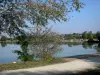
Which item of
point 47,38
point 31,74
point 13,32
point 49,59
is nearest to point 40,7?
point 13,32

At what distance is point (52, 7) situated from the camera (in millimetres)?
12312

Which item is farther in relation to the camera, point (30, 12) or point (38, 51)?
point (38, 51)

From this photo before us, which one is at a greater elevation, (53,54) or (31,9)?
(31,9)

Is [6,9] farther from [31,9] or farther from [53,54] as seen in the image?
[53,54]

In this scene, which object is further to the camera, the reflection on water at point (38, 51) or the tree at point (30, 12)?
the reflection on water at point (38, 51)

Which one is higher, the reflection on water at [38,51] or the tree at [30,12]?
the tree at [30,12]

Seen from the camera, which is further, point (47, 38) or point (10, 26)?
point (47, 38)

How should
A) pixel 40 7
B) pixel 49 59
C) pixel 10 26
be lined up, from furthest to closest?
1. pixel 49 59
2. pixel 10 26
3. pixel 40 7

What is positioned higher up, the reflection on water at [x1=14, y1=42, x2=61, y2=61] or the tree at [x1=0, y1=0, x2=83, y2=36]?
the tree at [x1=0, y1=0, x2=83, y2=36]

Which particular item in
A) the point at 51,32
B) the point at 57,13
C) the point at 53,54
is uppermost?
the point at 57,13

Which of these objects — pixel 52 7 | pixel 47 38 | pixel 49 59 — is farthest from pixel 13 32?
pixel 47 38

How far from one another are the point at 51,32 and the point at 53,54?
1954mm

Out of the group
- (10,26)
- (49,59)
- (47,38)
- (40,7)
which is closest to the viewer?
(40,7)

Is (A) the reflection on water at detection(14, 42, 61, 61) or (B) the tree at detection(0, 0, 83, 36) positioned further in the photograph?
(A) the reflection on water at detection(14, 42, 61, 61)
